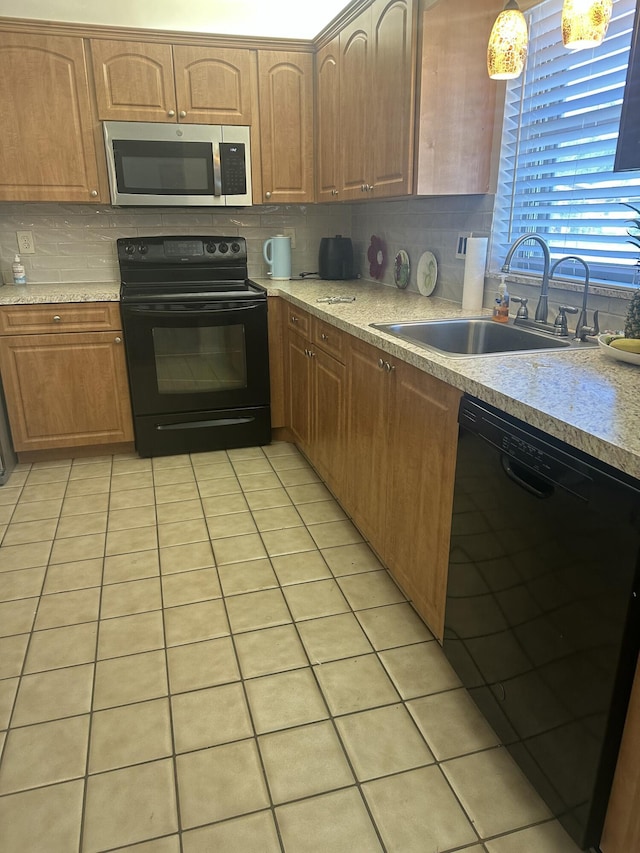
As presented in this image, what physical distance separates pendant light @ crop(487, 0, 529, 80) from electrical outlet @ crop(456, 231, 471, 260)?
38.3 inches

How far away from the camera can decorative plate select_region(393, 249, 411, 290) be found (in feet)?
10.3

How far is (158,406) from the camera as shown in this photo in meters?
3.32

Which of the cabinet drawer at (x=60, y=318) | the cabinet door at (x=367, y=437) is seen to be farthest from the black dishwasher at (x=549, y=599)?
the cabinet drawer at (x=60, y=318)

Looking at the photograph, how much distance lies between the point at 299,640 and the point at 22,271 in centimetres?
277

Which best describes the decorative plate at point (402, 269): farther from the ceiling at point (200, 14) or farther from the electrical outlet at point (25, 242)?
the electrical outlet at point (25, 242)

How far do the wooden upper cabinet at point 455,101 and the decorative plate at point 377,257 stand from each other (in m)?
1.09

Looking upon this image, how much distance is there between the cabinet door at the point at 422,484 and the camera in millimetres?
1632

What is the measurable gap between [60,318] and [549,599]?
9.06 feet

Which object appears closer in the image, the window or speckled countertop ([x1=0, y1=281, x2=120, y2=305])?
the window

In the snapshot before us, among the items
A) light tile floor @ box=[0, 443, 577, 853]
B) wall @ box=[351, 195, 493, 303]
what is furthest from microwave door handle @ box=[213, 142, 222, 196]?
light tile floor @ box=[0, 443, 577, 853]

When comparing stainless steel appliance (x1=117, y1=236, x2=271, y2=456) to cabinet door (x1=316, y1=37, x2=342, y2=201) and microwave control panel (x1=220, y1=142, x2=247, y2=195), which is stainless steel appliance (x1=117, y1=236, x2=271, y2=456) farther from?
cabinet door (x1=316, y1=37, x2=342, y2=201)

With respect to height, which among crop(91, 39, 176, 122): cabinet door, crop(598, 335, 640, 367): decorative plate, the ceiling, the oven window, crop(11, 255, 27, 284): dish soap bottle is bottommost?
the oven window

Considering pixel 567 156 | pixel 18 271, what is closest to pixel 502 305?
pixel 567 156

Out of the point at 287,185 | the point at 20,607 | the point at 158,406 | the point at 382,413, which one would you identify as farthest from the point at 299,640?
the point at 287,185
